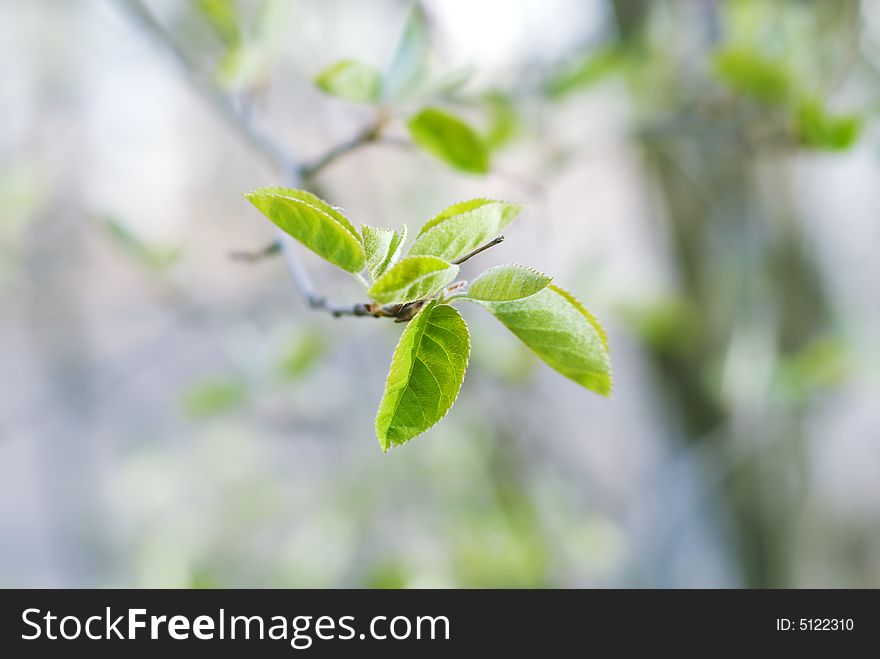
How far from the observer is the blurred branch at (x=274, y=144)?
1.03ft

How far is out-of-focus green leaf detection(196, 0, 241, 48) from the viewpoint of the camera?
0.49m

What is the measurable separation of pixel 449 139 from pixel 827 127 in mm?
339

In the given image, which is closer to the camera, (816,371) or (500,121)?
(500,121)

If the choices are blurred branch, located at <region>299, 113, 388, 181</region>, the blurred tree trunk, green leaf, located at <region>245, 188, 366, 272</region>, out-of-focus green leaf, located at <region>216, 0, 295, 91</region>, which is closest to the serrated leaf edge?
green leaf, located at <region>245, 188, 366, 272</region>

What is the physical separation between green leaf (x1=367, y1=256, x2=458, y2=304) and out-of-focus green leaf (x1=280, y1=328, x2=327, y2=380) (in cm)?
48

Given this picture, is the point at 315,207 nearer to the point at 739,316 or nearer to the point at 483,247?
the point at 483,247

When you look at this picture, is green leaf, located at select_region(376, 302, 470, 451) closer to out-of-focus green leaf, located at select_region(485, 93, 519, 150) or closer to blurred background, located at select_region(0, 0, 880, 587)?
blurred background, located at select_region(0, 0, 880, 587)

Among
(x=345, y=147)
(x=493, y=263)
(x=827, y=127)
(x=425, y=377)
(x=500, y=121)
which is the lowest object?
(x=425, y=377)

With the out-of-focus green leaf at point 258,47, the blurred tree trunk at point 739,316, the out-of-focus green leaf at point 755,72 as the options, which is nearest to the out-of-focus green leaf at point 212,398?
the out-of-focus green leaf at point 258,47

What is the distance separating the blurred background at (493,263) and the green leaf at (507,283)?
0.68ft

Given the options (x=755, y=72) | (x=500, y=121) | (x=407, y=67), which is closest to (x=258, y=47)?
(x=407, y=67)

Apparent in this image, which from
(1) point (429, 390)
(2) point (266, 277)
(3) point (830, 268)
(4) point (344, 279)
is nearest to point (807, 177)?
(3) point (830, 268)

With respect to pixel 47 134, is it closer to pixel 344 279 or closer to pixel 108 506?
pixel 108 506

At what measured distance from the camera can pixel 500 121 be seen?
699 millimetres
